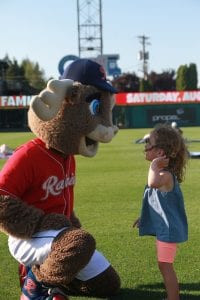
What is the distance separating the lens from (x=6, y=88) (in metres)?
60.0

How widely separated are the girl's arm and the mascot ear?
34.2 inches

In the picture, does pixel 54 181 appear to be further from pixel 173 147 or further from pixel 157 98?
pixel 157 98

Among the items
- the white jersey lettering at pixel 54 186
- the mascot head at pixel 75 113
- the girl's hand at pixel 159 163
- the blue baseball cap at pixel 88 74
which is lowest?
the white jersey lettering at pixel 54 186

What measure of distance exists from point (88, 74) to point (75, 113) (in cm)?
39

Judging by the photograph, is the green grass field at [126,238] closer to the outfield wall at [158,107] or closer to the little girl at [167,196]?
the little girl at [167,196]

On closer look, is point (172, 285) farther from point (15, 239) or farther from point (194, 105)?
point (194, 105)

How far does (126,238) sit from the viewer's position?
253 inches

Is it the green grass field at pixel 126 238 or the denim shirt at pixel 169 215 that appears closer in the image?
the denim shirt at pixel 169 215

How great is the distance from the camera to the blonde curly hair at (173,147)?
13.8 ft

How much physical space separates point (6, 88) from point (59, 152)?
57.3 m

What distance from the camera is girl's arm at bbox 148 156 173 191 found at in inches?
159

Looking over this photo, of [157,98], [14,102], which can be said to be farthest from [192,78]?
[14,102]

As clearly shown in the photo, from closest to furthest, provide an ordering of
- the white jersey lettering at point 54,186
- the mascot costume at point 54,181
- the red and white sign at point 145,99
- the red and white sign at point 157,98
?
1. the mascot costume at point 54,181
2. the white jersey lettering at point 54,186
3. the red and white sign at point 145,99
4. the red and white sign at point 157,98

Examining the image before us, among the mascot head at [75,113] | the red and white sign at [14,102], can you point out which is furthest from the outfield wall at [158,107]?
the mascot head at [75,113]
